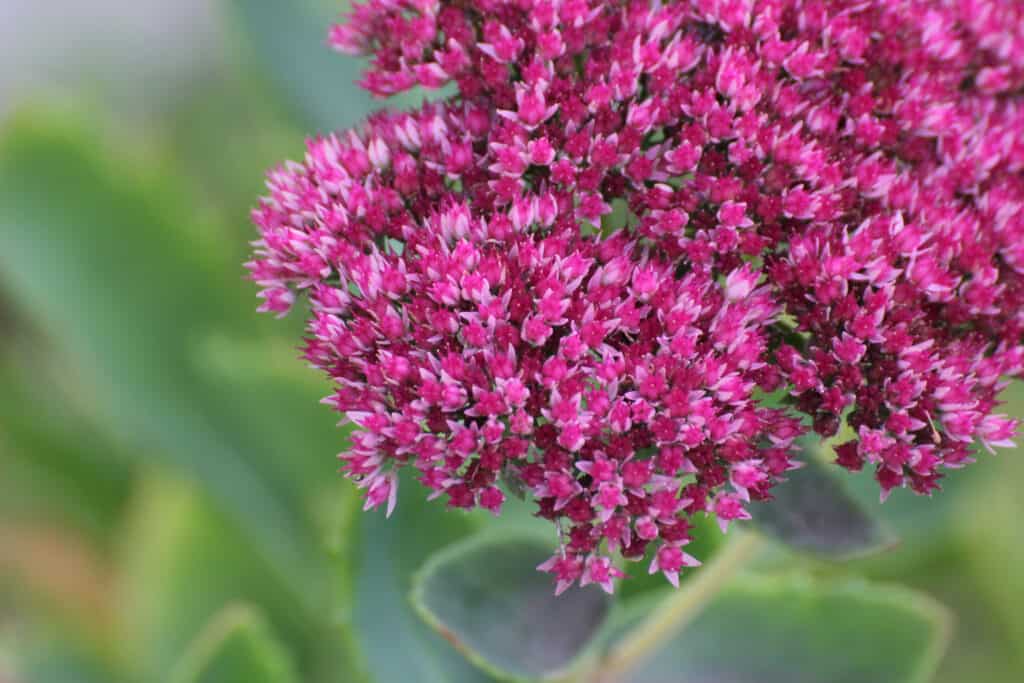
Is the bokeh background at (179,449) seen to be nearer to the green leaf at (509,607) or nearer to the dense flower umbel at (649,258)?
the green leaf at (509,607)

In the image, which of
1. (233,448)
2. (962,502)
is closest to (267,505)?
(233,448)

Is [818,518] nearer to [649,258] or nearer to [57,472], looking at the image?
[649,258]

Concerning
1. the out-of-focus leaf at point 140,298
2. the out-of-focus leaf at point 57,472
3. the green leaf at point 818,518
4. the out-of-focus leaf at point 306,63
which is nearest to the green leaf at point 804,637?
the green leaf at point 818,518

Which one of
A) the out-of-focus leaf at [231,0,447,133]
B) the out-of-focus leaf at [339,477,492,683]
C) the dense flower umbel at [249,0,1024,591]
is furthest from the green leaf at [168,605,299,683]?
the out-of-focus leaf at [231,0,447,133]

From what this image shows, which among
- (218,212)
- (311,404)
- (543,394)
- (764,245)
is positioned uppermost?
(218,212)

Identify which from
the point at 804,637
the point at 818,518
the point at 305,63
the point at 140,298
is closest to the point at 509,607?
the point at 818,518

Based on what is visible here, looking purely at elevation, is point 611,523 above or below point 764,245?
below

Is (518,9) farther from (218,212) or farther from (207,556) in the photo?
(218,212)
